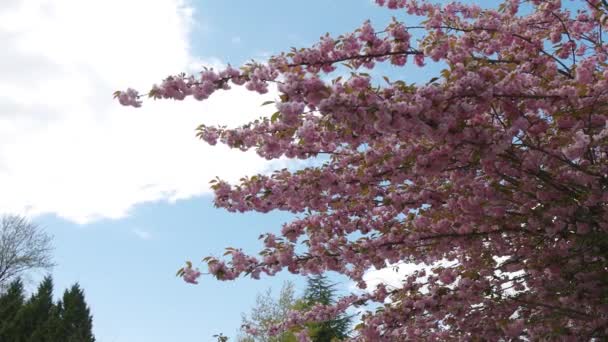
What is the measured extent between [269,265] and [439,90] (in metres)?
2.61

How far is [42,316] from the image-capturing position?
89.8 ft

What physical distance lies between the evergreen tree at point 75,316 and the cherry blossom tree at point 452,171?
22.4m

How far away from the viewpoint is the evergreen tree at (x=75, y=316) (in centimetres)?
2544

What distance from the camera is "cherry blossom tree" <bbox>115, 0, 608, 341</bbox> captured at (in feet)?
11.8

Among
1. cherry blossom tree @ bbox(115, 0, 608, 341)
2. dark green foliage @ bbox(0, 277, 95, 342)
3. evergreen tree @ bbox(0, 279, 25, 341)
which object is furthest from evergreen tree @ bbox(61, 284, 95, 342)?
cherry blossom tree @ bbox(115, 0, 608, 341)

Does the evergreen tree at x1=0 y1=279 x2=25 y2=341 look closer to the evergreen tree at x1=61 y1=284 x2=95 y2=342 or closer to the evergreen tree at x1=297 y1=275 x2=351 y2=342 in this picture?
the evergreen tree at x1=61 y1=284 x2=95 y2=342

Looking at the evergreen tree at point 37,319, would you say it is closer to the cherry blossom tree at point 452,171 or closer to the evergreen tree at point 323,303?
the evergreen tree at point 323,303

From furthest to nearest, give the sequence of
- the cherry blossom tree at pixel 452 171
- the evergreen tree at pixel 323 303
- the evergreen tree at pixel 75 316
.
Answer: the evergreen tree at pixel 75 316, the evergreen tree at pixel 323 303, the cherry blossom tree at pixel 452 171

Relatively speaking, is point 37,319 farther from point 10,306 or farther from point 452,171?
point 452,171

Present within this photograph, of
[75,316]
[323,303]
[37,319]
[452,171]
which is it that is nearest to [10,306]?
[37,319]

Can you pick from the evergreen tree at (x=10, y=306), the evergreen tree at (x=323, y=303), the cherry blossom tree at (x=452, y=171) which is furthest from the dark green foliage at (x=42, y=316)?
the cherry blossom tree at (x=452, y=171)

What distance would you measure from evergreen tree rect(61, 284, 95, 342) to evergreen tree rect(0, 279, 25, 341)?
2.34 metres

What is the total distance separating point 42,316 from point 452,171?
2791 cm

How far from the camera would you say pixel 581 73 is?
4.07 metres
